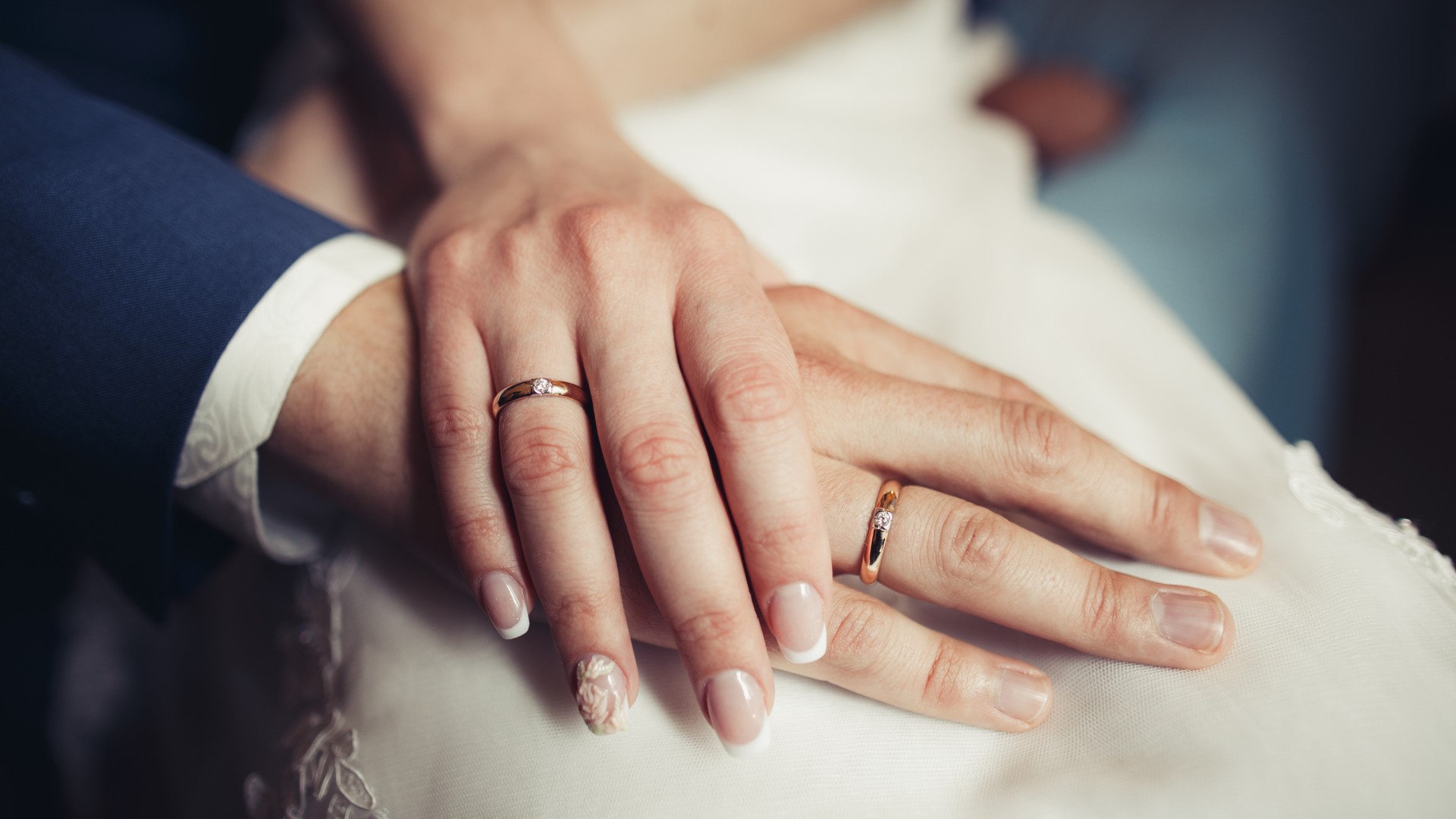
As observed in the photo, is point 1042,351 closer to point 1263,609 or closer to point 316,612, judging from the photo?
point 1263,609

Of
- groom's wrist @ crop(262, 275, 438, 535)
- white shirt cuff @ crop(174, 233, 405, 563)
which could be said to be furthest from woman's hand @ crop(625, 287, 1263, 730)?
white shirt cuff @ crop(174, 233, 405, 563)

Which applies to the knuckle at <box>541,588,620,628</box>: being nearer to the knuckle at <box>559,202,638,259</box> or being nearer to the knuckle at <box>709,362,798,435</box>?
the knuckle at <box>709,362,798,435</box>

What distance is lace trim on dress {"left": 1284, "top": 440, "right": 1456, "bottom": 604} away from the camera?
628 mm

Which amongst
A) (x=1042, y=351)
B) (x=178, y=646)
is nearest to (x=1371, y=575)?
(x=1042, y=351)

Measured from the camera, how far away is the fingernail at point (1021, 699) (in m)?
0.57

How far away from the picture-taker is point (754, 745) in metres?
0.54

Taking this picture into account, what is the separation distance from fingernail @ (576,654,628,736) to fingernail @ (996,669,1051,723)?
0.27m

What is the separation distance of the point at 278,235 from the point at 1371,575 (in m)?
0.94

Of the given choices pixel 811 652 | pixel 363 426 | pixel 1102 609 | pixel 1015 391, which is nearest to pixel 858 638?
pixel 811 652

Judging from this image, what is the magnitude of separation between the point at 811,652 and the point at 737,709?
0.21 feet

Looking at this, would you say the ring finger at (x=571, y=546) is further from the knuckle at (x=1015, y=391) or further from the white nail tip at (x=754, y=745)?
the knuckle at (x=1015, y=391)

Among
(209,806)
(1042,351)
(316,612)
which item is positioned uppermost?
(1042,351)

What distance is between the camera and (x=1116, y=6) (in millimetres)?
1654

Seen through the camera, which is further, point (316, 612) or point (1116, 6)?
point (1116, 6)
